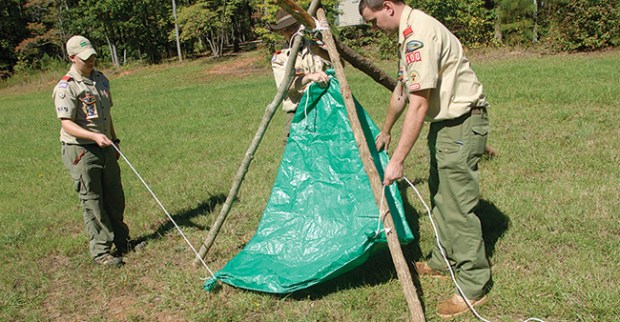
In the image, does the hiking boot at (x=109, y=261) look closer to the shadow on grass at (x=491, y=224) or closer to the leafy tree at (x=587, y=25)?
the shadow on grass at (x=491, y=224)

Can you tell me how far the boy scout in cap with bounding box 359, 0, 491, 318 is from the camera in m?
3.10

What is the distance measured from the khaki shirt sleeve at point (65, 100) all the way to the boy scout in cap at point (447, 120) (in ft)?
9.01

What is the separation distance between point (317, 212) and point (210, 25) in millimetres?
34064

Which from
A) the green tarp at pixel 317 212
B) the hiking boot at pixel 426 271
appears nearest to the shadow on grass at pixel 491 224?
the hiking boot at pixel 426 271

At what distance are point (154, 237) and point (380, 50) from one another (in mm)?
19225

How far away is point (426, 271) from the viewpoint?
164 inches

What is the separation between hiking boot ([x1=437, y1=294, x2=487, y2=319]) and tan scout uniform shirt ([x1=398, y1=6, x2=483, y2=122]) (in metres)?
1.34

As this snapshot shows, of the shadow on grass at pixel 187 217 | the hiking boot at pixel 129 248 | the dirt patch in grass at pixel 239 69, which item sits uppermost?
the hiking boot at pixel 129 248

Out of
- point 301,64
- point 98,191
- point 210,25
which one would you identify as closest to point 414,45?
point 301,64

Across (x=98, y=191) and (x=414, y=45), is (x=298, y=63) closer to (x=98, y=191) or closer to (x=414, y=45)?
(x=414, y=45)

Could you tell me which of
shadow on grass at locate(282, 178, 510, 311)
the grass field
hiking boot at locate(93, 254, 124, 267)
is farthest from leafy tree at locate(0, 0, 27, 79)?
shadow on grass at locate(282, 178, 510, 311)

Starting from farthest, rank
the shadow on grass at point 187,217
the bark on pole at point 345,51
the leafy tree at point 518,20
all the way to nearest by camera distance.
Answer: the leafy tree at point 518,20, the shadow on grass at point 187,217, the bark on pole at point 345,51

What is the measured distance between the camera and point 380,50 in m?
23.1

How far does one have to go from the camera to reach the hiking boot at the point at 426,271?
4.13m
